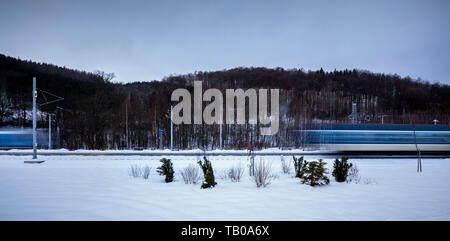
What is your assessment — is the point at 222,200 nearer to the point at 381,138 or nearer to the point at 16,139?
the point at 381,138

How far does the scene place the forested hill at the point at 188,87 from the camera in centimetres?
3170

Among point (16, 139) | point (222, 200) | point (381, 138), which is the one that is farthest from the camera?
point (16, 139)

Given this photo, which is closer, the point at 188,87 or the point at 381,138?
Result: the point at 381,138

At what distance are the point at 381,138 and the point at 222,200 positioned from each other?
17.5 metres

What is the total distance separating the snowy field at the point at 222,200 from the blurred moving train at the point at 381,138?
9296mm

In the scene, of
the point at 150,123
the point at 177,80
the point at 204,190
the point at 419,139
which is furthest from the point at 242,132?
the point at 177,80

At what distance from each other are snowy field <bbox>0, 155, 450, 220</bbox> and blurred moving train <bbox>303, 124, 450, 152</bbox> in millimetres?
9296

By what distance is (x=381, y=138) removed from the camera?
18.6m

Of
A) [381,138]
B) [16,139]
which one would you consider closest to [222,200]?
[381,138]

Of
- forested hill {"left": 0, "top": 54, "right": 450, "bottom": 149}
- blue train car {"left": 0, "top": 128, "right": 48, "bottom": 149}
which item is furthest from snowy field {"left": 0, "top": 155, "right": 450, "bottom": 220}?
blue train car {"left": 0, "top": 128, "right": 48, "bottom": 149}
